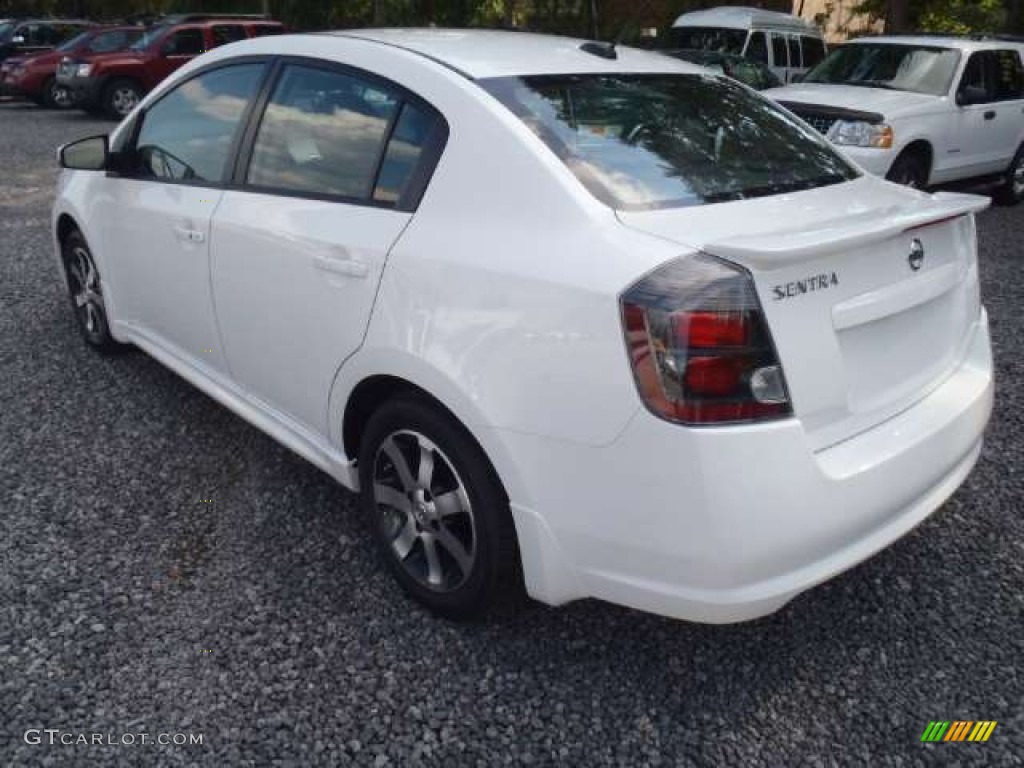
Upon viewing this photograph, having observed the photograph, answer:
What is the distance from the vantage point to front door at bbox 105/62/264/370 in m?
Result: 3.31

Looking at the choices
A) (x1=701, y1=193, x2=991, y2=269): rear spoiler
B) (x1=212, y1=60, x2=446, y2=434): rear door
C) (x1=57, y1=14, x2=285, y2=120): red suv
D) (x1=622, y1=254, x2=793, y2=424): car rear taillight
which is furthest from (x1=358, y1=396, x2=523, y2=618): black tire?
(x1=57, y1=14, x2=285, y2=120): red suv

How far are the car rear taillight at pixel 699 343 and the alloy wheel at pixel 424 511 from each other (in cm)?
72

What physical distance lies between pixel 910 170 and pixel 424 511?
277 inches

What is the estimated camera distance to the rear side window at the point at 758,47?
16.0 meters

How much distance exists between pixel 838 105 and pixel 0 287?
676 centimetres

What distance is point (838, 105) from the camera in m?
7.70

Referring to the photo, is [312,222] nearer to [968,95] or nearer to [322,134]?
[322,134]

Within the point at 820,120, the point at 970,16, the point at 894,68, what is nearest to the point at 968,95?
the point at 894,68

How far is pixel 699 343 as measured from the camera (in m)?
1.96

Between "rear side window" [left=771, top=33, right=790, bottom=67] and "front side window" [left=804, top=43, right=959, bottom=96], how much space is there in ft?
25.9

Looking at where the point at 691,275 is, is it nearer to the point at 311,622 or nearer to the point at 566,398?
the point at 566,398

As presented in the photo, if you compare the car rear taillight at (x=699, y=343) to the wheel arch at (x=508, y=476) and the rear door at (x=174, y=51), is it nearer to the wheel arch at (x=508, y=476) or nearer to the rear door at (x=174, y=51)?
the wheel arch at (x=508, y=476)

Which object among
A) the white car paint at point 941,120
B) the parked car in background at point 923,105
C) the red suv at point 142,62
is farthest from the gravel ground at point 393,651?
the red suv at point 142,62
